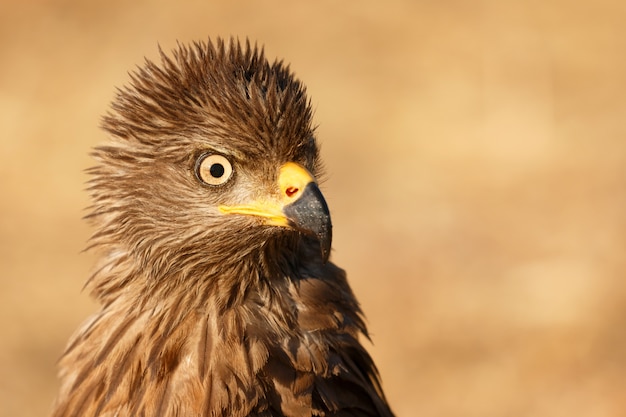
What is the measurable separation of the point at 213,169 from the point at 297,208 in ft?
1.28

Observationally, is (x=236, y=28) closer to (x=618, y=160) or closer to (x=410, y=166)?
(x=410, y=166)

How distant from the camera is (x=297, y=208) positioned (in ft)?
13.2

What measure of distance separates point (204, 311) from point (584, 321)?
217 inches

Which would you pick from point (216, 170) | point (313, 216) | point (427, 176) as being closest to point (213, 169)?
point (216, 170)

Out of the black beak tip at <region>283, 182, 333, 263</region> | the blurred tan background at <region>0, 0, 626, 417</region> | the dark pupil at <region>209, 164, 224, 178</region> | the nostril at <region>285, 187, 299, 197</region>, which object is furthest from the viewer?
the blurred tan background at <region>0, 0, 626, 417</region>

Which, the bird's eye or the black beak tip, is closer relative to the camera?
the black beak tip

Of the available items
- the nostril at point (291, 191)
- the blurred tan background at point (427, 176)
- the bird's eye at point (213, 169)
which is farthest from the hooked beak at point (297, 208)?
the blurred tan background at point (427, 176)

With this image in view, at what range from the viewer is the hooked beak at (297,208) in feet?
12.9

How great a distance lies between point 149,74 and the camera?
427 centimetres

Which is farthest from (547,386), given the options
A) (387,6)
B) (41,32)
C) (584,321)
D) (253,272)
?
(41,32)

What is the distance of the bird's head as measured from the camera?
13.6ft

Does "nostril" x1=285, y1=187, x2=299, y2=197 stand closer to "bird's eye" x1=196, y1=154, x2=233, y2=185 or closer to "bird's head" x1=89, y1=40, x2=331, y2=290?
"bird's head" x1=89, y1=40, x2=331, y2=290

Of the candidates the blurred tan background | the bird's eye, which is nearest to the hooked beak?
the bird's eye

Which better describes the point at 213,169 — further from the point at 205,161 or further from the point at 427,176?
the point at 427,176
